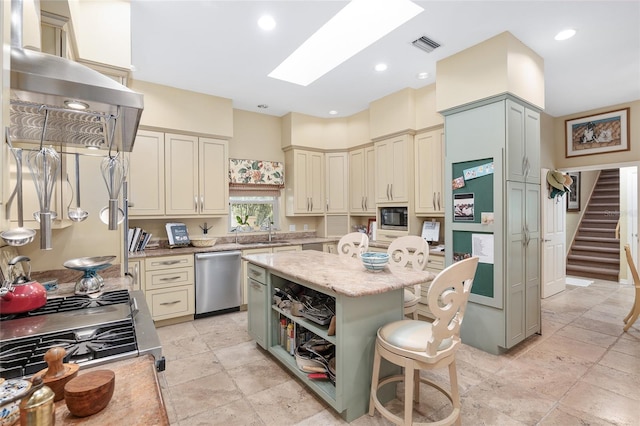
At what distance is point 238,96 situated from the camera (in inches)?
167

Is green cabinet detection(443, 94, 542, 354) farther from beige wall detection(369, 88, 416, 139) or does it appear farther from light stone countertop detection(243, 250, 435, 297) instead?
light stone countertop detection(243, 250, 435, 297)

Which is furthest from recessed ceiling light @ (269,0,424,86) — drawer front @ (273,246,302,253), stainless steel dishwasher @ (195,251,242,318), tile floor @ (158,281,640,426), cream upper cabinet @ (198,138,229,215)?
tile floor @ (158,281,640,426)

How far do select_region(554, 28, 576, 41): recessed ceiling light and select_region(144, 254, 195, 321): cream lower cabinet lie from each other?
4.46 meters

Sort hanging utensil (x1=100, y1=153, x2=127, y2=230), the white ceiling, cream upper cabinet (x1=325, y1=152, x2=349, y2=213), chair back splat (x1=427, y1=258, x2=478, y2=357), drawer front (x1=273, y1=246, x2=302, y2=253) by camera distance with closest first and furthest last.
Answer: hanging utensil (x1=100, y1=153, x2=127, y2=230) → chair back splat (x1=427, y1=258, x2=478, y2=357) → the white ceiling → drawer front (x1=273, y1=246, x2=302, y2=253) → cream upper cabinet (x1=325, y1=152, x2=349, y2=213)

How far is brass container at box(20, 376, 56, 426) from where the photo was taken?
2.06 ft

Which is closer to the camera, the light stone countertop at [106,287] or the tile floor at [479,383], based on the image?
the light stone countertop at [106,287]

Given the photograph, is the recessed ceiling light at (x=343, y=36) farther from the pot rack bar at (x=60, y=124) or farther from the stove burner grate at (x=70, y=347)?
the stove burner grate at (x=70, y=347)

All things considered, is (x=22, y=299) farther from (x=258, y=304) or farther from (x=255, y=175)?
(x=255, y=175)

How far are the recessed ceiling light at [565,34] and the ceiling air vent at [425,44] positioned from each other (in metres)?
1.04

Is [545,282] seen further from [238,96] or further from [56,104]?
[56,104]

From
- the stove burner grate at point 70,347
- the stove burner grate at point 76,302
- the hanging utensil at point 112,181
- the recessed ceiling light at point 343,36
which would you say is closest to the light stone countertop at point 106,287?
the stove burner grate at point 76,302

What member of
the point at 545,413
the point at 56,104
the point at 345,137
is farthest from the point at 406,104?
the point at 56,104

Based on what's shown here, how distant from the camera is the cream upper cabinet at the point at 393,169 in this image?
161 inches

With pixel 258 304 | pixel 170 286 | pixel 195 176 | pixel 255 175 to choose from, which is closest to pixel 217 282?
pixel 170 286
